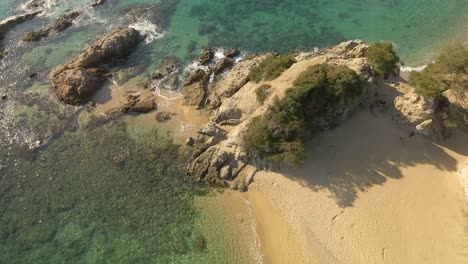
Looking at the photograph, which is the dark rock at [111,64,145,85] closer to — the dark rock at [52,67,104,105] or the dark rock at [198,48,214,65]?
the dark rock at [52,67,104,105]

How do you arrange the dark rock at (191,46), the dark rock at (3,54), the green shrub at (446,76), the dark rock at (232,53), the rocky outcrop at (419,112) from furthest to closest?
the dark rock at (3,54), the dark rock at (191,46), the dark rock at (232,53), the rocky outcrop at (419,112), the green shrub at (446,76)

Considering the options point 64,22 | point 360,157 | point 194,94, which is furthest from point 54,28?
point 360,157

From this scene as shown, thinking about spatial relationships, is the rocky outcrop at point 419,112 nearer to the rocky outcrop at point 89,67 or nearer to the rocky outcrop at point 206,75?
the rocky outcrop at point 206,75

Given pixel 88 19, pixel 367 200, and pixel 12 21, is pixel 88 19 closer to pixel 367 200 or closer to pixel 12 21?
pixel 12 21

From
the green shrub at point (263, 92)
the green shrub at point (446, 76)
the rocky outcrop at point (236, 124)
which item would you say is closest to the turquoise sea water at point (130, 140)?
the rocky outcrop at point (236, 124)

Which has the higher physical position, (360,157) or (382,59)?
(382,59)

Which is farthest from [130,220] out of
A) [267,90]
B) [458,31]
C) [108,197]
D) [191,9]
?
[458,31]
